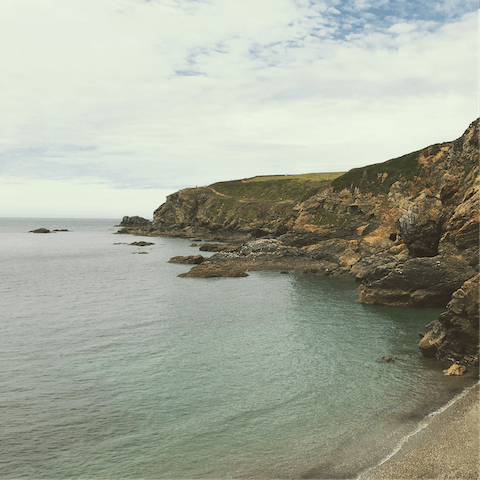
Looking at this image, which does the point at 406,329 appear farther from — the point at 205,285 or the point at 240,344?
the point at 205,285

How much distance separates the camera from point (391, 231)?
2670 inches

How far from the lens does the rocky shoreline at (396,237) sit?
27625 millimetres

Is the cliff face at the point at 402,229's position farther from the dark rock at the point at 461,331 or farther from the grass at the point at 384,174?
the grass at the point at 384,174

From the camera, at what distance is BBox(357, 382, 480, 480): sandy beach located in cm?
1402

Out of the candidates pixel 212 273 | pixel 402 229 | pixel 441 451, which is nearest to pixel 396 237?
pixel 402 229

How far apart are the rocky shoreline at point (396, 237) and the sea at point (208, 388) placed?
290 cm

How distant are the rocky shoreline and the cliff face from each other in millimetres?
102

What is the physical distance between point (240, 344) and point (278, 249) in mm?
49874

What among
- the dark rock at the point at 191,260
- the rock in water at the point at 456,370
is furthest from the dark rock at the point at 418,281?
the dark rock at the point at 191,260

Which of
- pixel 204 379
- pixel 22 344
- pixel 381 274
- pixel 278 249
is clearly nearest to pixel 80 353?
pixel 22 344

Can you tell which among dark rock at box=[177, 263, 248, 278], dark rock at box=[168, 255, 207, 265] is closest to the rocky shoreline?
dark rock at box=[177, 263, 248, 278]

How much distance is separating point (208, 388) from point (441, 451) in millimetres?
12677

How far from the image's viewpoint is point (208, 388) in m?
22.9

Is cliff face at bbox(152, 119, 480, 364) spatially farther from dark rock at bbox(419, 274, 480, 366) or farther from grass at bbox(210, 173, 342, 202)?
grass at bbox(210, 173, 342, 202)
